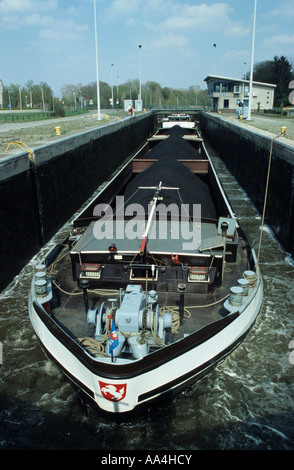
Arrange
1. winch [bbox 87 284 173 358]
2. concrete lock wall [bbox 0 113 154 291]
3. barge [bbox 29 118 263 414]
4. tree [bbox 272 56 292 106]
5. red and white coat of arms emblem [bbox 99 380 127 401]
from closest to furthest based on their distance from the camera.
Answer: red and white coat of arms emblem [bbox 99 380 127 401], barge [bbox 29 118 263 414], winch [bbox 87 284 173 358], concrete lock wall [bbox 0 113 154 291], tree [bbox 272 56 292 106]

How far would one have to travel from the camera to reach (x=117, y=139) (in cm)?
2970

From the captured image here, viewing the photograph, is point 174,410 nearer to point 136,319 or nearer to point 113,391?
point 113,391

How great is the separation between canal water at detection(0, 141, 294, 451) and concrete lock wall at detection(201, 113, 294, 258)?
5646 mm

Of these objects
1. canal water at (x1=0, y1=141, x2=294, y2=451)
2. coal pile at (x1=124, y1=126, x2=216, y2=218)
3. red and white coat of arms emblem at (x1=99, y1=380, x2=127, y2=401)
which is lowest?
canal water at (x1=0, y1=141, x2=294, y2=451)

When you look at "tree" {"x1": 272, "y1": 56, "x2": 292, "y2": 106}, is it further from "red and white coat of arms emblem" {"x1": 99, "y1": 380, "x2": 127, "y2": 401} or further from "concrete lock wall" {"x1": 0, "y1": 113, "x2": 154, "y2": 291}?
"red and white coat of arms emblem" {"x1": 99, "y1": 380, "x2": 127, "y2": 401}

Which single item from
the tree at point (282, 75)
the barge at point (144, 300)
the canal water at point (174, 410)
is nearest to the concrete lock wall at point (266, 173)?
the barge at point (144, 300)

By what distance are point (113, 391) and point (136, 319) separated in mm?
1057

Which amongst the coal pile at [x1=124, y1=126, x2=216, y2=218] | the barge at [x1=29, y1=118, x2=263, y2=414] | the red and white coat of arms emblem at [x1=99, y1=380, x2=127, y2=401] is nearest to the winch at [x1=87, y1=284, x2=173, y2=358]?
the barge at [x1=29, y1=118, x2=263, y2=414]

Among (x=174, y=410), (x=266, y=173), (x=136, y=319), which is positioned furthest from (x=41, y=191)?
(x=266, y=173)

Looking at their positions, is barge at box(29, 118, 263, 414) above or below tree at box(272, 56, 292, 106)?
below

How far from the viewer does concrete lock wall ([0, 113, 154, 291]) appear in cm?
1052

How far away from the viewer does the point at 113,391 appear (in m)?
4.89
